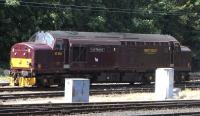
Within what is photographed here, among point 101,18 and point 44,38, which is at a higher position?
point 101,18

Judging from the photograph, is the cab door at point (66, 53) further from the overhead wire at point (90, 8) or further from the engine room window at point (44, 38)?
the overhead wire at point (90, 8)

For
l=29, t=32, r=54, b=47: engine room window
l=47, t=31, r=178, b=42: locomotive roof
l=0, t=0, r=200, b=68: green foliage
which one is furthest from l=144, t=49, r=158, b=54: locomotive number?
l=0, t=0, r=200, b=68: green foliage

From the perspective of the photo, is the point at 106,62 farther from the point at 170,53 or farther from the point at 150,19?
the point at 150,19

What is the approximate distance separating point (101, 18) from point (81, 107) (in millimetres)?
26483

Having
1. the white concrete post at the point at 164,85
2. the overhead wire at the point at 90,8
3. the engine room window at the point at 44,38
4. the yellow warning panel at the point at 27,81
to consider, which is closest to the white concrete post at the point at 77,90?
the white concrete post at the point at 164,85

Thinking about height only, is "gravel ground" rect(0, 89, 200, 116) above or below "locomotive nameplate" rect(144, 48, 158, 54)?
below

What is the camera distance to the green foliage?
40438 mm

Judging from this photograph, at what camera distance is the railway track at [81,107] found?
17500 millimetres

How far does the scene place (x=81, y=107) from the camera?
63.2ft

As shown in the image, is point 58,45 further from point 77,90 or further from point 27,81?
point 77,90

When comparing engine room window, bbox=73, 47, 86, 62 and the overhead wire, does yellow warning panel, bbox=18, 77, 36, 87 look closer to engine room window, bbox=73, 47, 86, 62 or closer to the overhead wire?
engine room window, bbox=73, 47, 86, 62

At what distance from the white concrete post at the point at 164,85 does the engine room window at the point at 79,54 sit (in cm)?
533

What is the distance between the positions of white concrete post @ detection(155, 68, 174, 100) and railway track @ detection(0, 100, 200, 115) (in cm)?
315

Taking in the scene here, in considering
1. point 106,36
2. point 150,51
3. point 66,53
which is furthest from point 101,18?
point 66,53
